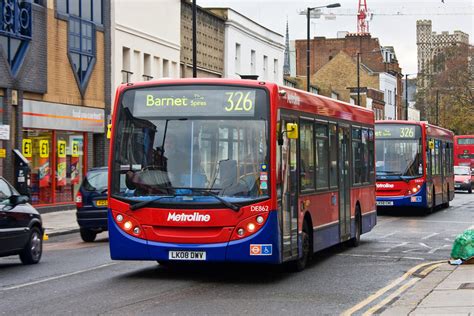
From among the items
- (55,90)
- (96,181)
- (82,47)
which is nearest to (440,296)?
(96,181)

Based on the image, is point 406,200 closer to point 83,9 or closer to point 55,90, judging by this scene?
point 55,90

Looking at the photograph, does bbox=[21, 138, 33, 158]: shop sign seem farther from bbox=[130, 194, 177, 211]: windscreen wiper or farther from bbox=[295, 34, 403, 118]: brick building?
bbox=[295, 34, 403, 118]: brick building

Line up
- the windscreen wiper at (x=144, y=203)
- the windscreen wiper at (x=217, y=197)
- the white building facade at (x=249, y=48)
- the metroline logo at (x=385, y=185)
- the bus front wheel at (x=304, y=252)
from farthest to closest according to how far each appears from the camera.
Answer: the white building facade at (x=249, y=48) < the metroline logo at (x=385, y=185) < the bus front wheel at (x=304, y=252) < the windscreen wiper at (x=144, y=203) < the windscreen wiper at (x=217, y=197)

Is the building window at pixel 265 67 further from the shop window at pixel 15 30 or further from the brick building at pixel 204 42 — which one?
the shop window at pixel 15 30

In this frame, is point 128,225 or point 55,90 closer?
point 128,225

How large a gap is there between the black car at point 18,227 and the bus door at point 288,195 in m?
4.64

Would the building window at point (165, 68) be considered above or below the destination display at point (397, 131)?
above

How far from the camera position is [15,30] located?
30.6 metres

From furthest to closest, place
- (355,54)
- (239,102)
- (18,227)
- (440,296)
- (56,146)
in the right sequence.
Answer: (355,54) → (56,146) → (18,227) → (239,102) → (440,296)

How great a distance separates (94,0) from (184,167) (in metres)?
24.7

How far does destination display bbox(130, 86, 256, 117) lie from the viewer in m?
13.5

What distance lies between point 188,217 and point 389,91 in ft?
282

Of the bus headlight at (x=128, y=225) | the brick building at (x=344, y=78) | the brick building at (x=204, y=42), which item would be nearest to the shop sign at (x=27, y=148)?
the brick building at (x=204, y=42)

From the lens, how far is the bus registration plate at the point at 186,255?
13195 millimetres
